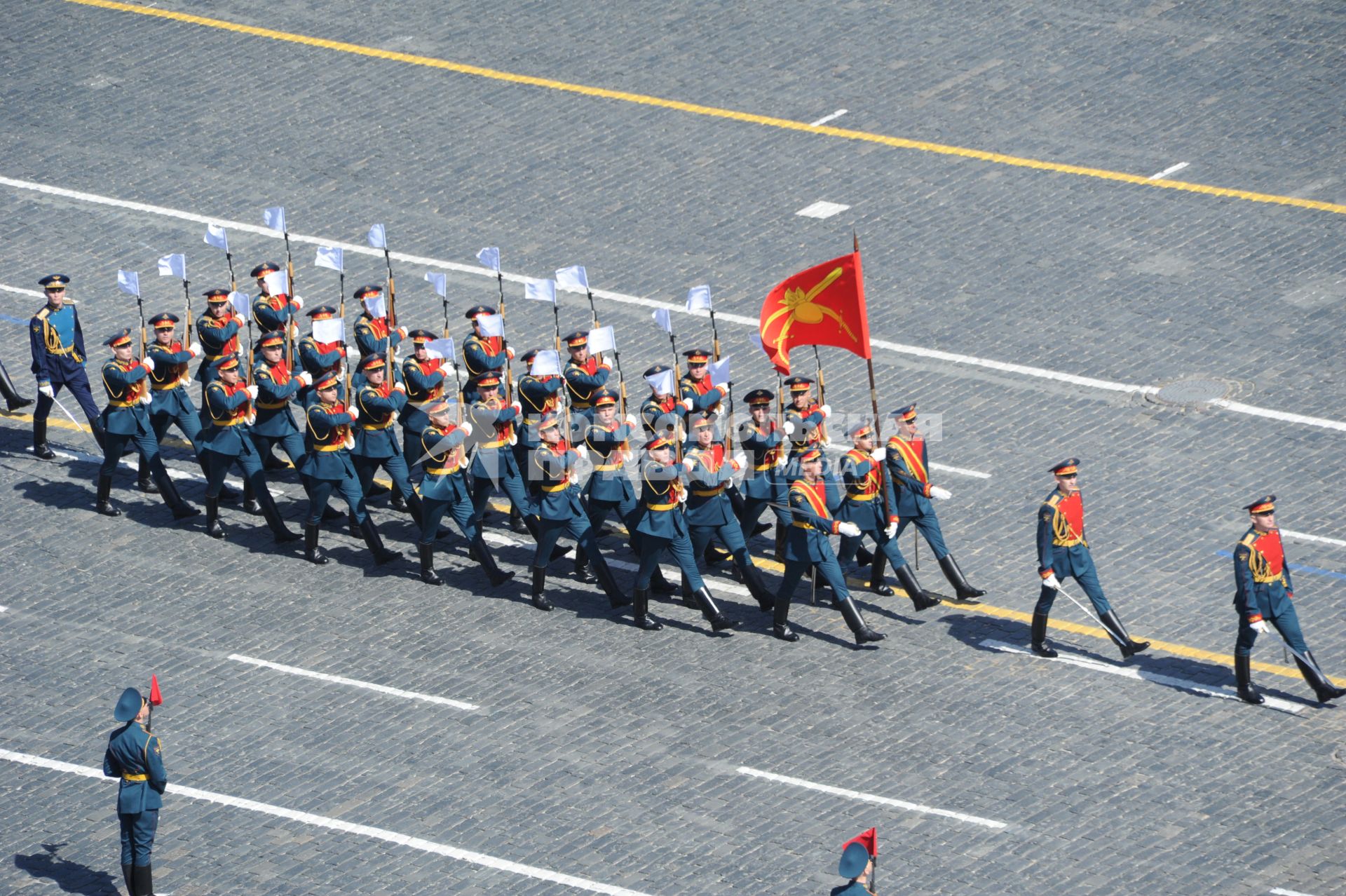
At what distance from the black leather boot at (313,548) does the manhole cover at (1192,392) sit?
384 inches

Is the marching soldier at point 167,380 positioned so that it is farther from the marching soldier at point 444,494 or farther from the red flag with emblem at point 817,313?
the red flag with emblem at point 817,313

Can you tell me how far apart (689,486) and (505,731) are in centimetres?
336

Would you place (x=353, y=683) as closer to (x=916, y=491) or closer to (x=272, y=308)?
(x=916, y=491)

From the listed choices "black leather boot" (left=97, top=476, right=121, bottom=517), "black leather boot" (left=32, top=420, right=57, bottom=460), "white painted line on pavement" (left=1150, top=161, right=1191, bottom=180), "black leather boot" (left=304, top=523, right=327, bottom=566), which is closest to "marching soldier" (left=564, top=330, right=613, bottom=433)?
"black leather boot" (left=304, top=523, right=327, bottom=566)

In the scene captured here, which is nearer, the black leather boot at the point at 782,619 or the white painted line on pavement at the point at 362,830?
the white painted line on pavement at the point at 362,830

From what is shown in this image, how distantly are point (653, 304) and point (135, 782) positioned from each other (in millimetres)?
12655

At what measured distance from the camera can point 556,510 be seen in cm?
2538

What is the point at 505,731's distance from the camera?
2330 cm

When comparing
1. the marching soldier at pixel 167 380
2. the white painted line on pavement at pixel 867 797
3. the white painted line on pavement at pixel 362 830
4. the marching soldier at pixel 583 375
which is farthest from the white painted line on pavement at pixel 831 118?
the white painted line on pavement at pixel 362 830

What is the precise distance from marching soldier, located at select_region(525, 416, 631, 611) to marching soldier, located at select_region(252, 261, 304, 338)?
4.70 metres

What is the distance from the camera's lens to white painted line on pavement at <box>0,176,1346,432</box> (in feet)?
94.9

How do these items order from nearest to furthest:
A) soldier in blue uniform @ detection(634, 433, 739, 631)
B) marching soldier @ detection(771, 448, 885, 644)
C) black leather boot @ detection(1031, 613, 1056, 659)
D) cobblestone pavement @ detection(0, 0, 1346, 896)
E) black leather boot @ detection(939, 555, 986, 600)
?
1. cobblestone pavement @ detection(0, 0, 1346, 896)
2. black leather boot @ detection(1031, 613, 1056, 659)
3. marching soldier @ detection(771, 448, 885, 644)
4. soldier in blue uniform @ detection(634, 433, 739, 631)
5. black leather boot @ detection(939, 555, 986, 600)

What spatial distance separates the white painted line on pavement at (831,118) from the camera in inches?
1415

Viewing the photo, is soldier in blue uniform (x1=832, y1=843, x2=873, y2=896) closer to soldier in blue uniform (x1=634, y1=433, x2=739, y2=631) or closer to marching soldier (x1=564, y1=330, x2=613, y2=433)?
soldier in blue uniform (x1=634, y1=433, x2=739, y2=631)
